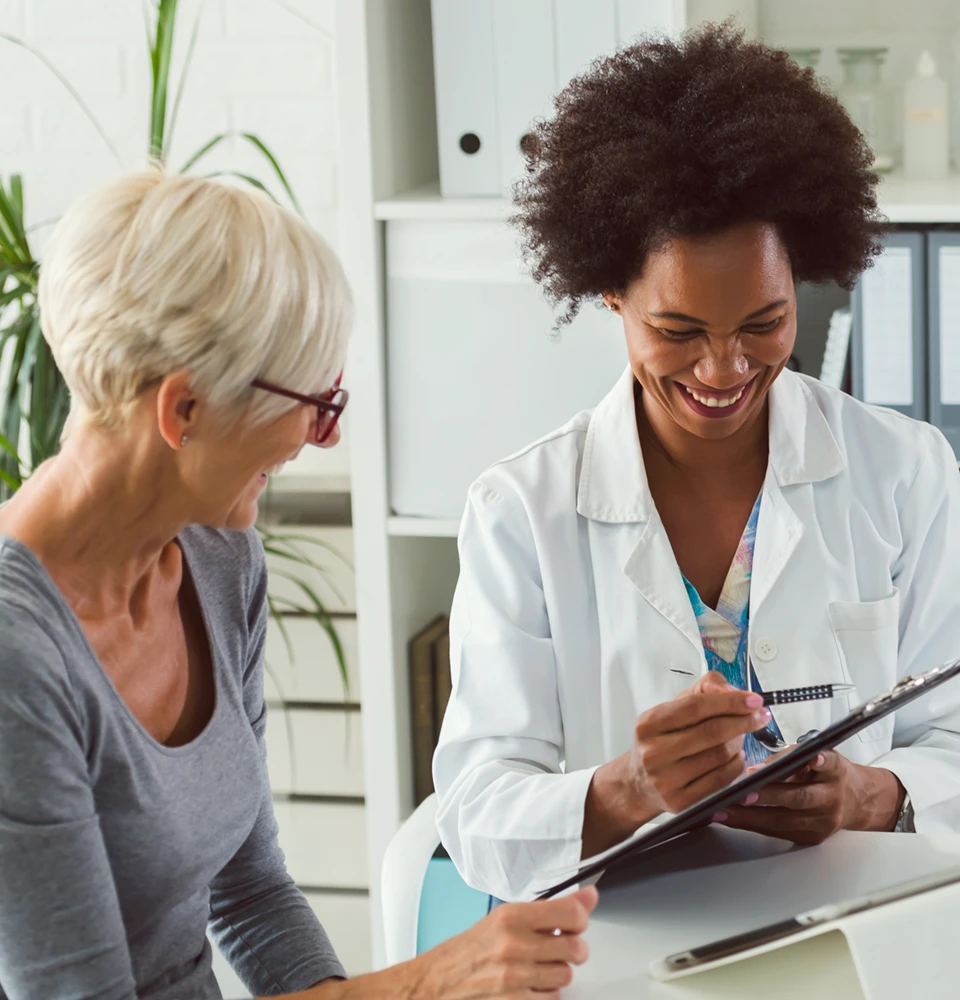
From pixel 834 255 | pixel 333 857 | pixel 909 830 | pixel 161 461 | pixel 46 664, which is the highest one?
pixel 834 255

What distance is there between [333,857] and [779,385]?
1443 millimetres

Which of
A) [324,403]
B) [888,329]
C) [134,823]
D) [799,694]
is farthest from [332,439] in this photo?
[888,329]

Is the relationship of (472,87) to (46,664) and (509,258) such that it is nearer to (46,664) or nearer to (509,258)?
(509,258)

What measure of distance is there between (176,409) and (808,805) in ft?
1.92

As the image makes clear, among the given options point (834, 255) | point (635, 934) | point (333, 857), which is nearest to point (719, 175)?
point (834, 255)

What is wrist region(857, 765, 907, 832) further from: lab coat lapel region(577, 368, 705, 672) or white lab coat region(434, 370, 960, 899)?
lab coat lapel region(577, 368, 705, 672)

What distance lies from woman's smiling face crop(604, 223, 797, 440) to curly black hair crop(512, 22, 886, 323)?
0.08 ft

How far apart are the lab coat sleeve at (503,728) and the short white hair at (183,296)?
40 cm

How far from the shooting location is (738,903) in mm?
924

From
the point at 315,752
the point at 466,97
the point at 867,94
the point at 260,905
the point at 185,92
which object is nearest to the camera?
the point at 260,905

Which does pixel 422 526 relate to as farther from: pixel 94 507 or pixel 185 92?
pixel 185 92

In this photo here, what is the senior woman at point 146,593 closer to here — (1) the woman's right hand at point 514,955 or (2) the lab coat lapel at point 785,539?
(1) the woman's right hand at point 514,955

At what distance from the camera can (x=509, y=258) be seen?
1.78m

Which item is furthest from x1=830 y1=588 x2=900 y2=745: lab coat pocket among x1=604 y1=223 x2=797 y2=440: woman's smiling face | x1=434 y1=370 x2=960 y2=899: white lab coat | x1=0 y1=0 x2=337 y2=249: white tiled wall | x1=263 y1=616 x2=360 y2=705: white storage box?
x1=0 y1=0 x2=337 y2=249: white tiled wall
